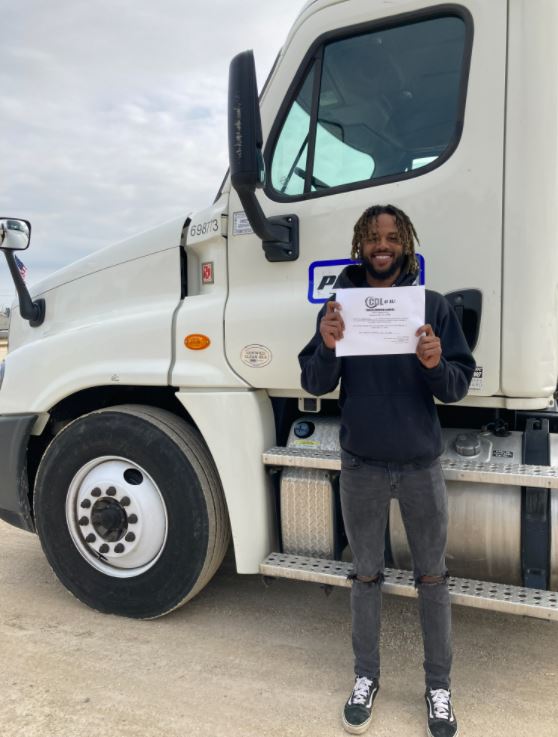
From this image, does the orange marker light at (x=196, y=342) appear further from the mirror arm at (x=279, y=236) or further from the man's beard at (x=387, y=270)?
the man's beard at (x=387, y=270)

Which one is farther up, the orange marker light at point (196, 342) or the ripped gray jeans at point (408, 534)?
the orange marker light at point (196, 342)

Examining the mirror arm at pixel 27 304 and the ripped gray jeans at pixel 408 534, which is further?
the mirror arm at pixel 27 304

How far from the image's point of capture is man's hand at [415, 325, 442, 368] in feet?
7.04

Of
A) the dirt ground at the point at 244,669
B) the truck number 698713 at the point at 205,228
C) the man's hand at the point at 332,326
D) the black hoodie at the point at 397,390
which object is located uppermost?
the truck number 698713 at the point at 205,228

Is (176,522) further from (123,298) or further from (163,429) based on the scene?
(123,298)

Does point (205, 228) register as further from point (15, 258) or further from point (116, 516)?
point (116, 516)

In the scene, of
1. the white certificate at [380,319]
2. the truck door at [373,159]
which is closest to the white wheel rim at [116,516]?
the truck door at [373,159]

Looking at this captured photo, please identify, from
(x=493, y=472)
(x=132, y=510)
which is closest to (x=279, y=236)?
(x=493, y=472)

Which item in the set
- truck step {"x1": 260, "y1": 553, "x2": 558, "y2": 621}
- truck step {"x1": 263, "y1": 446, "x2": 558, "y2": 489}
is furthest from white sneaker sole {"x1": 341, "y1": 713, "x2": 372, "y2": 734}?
truck step {"x1": 263, "y1": 446, "x2": 558, "y2": 489}

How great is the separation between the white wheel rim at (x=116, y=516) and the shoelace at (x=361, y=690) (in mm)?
1149

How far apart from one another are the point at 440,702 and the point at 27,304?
291 cm

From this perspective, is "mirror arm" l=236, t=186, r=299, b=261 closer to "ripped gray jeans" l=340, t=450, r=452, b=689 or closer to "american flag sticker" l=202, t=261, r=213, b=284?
"american flag sticker" l=202, t=261, r=213, b=284

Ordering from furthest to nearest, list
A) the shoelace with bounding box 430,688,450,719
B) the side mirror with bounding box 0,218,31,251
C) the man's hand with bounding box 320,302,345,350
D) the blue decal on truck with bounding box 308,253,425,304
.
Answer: the side mirror with bounding box 0,218,31,251 → the blue decal on truck with bounding box 308,253,425,304 → the shoelace with bounding box 430,688,450,719 → the man's hand with bounding box 320,302,345,350

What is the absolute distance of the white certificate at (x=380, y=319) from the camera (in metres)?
2.21
